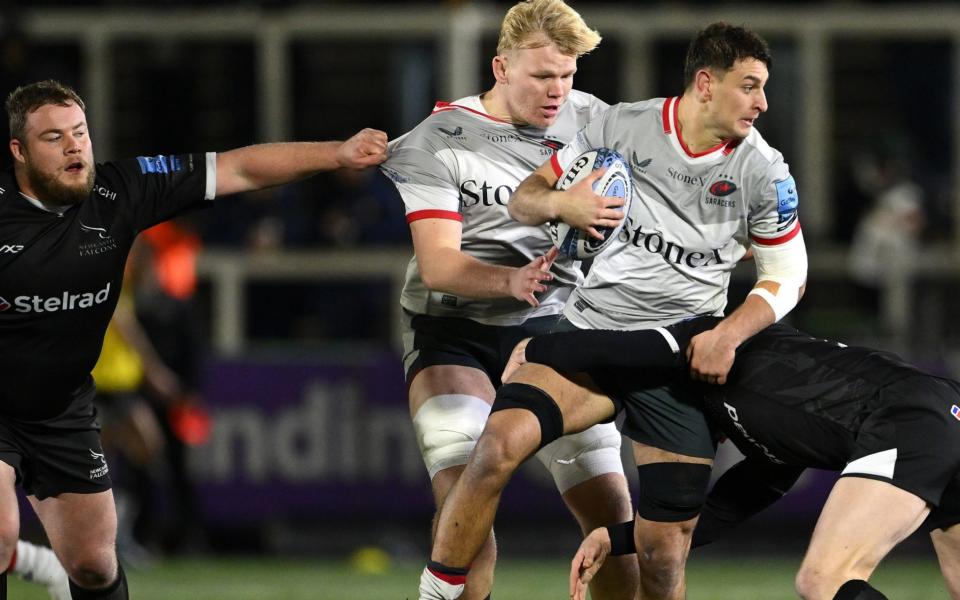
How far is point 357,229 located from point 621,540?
6.75 meters

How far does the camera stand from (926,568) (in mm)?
10773

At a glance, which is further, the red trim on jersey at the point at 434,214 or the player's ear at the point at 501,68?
the player's ear at the point at 501,68

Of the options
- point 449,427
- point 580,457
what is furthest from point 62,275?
point 580,457

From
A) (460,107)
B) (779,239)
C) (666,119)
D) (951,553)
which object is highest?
(666,119)

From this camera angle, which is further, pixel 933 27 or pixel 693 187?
pixel 933 27

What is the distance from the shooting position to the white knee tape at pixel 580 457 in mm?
6398

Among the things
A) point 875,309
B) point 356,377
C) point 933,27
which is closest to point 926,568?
point 875,309

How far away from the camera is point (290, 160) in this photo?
623 centimetres

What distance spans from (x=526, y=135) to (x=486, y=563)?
168cm

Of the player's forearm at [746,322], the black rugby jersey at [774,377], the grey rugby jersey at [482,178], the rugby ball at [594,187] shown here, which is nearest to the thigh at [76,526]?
the grey rugby jersey at [482,178]

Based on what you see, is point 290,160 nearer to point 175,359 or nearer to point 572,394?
point 572,394

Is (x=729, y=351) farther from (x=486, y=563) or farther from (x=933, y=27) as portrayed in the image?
(x=933, y=27)

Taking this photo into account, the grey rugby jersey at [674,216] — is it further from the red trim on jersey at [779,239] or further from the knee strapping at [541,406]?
the knee strapping at [541,406]

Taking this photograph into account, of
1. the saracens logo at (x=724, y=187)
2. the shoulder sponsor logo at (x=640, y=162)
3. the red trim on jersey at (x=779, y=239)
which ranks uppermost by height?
the shoulder sponsor logo at (x=640, y=162)
